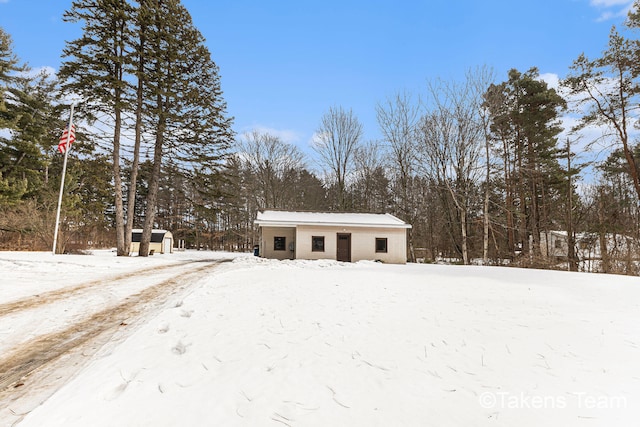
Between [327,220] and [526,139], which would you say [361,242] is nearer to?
[327,220]

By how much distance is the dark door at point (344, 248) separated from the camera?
19.0 metres

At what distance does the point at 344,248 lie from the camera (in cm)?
1906

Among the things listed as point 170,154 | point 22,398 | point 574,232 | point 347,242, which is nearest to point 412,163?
point 347,242

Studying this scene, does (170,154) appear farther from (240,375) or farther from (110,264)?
(240,375)

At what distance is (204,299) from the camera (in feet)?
20.7

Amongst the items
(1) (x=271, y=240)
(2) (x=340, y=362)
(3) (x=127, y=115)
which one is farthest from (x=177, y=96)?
(2) (x=340, y=362)

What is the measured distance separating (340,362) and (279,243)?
17.0 metres

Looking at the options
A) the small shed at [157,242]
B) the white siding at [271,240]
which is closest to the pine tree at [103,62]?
the white siding at [271,240]

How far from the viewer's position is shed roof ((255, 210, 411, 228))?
1870cm

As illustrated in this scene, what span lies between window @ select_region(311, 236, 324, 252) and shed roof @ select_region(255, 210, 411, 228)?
103 centimetres

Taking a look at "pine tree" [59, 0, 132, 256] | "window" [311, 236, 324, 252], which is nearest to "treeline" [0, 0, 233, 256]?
"pine tree" [59, 0, 132, 256]

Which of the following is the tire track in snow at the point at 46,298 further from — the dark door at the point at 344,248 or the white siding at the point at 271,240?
the dark door at the point at 344,248

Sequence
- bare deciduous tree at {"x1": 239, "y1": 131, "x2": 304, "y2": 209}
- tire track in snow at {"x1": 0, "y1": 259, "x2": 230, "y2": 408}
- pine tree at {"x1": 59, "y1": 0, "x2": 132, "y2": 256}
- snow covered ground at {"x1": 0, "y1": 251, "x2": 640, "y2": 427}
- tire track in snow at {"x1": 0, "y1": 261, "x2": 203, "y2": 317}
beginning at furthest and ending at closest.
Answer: bare deciduous tree at {"x1": 239, "y1": 131, "x2": 304, "y2": 209}, pine tree at {"x1": 59, "y1": 0, "x2": 132, "y2": 256}, tire track in snow at {"x1": 0, "y1": 261, "x2": 203, "y2": 317}, tire track in snow at {"x1": 0, "y1": 259, "x2": 230, "y2": 408}, snow covered ground at {"x1": 0, "y1": 251, "x2": 640, "y2": 427}

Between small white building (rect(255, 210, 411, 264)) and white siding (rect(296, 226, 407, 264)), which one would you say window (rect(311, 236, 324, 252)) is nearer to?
small white building (rect(255, 210, 411, 264))
